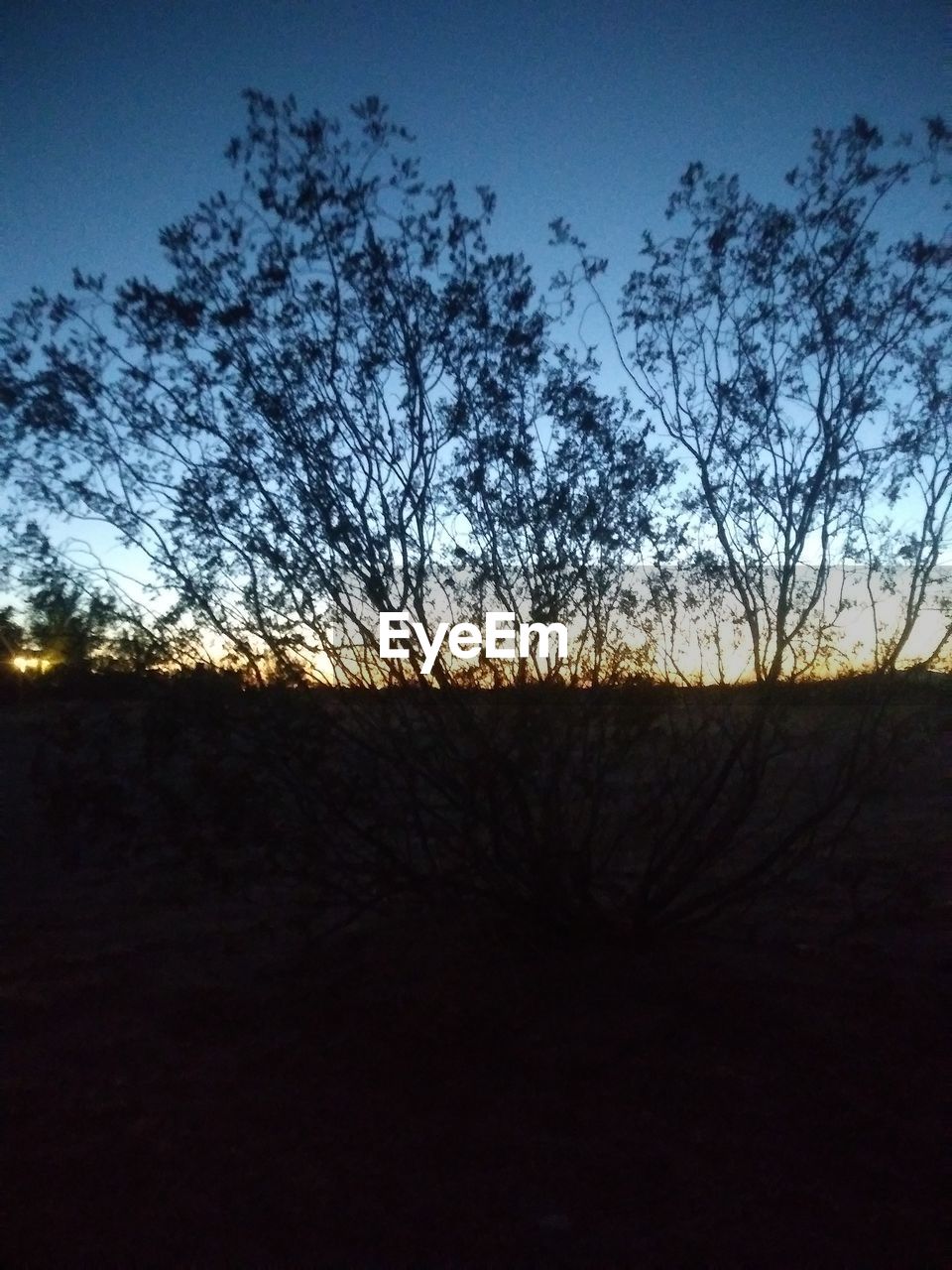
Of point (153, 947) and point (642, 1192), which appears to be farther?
point (153, 947)

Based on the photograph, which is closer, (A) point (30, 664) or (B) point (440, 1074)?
(B) point (440, 1074)

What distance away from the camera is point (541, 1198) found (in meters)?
4.02

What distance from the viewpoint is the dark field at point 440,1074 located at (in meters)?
3.85

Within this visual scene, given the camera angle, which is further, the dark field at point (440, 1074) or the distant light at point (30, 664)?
the distant light at point (30, 664)

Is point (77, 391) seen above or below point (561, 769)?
above

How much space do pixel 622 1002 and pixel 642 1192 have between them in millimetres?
1860

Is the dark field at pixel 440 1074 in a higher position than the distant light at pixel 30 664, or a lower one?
lower

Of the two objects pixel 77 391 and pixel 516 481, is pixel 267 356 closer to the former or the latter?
pixel 77 391

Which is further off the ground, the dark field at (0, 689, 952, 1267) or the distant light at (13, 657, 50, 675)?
the distant light at (13, 657, 50, 675)

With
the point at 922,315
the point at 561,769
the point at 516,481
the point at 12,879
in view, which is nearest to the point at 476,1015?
the point at 561,769

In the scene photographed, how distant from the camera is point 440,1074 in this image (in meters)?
5.19

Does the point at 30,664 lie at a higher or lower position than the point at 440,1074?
higher

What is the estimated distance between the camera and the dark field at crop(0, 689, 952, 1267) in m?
3.85

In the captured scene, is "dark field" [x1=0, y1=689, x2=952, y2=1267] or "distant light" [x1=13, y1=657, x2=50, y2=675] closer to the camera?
"dark field" [x1=0, y1=689, x2=952, y2=1267]
